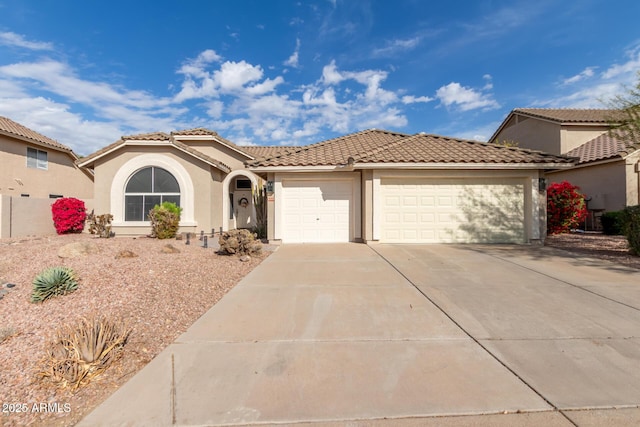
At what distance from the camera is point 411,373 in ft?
9.91

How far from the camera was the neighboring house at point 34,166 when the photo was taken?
1673 cm

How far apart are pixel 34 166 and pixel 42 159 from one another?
0.75m

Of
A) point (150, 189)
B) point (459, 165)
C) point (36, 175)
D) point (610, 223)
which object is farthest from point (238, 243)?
point (36, 175)

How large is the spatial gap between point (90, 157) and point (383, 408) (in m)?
15.6

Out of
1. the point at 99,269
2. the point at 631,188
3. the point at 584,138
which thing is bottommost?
the point at 99,269

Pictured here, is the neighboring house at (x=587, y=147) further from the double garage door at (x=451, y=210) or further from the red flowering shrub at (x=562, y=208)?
the double garage door at (x=451, y=210)

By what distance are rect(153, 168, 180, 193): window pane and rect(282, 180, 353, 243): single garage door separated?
5323 mm

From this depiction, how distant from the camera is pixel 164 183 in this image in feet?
45.0

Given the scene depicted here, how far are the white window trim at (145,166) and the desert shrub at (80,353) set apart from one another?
10.7m

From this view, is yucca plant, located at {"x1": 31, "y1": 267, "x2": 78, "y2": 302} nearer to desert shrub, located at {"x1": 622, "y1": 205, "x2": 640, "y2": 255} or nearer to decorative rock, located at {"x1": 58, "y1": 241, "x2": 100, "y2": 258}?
decorative rock, located at {"x1": 58, "y1": 241, "x2": 100, "y2": 258}

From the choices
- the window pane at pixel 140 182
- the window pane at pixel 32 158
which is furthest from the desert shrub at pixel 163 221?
the window pane at pixel 32 158

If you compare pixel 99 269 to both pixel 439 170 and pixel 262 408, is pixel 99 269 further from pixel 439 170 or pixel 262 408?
pixel 439 170

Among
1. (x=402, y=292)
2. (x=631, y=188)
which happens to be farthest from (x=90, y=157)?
(x=631, y=188)

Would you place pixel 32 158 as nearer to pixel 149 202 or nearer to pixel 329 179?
pixel 149 202
